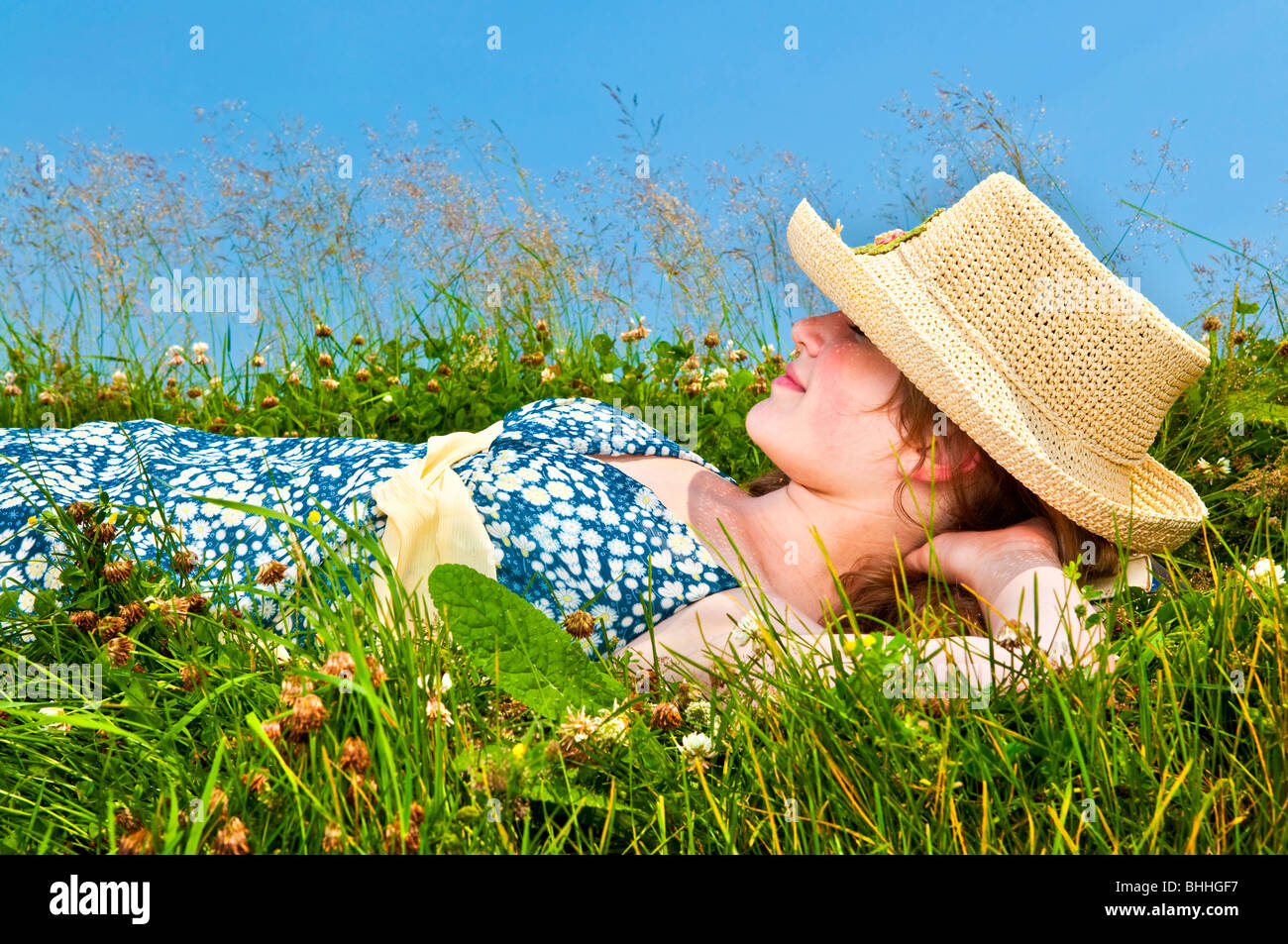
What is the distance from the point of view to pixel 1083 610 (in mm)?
2430

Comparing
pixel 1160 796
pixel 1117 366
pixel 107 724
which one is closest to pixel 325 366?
pixel 107 724

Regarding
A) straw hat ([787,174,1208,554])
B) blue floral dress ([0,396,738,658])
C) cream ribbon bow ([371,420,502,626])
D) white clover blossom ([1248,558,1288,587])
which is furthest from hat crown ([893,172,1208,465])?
cream ribbon bow ([371,420,502,626])

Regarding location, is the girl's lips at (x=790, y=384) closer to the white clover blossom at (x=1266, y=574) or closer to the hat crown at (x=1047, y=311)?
the hat crown at (x=1047, y=311)

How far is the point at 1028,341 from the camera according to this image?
3.01 m

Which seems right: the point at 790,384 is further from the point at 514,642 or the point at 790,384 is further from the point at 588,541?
the point at 514,642

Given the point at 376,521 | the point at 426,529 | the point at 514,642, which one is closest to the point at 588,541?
the point at 426,529

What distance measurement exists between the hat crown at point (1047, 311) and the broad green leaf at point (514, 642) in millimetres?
1539

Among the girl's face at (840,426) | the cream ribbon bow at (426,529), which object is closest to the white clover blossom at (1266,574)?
the girl's face at (840,426)

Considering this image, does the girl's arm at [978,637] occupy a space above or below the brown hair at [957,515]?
below

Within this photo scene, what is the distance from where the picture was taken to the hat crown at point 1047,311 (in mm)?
2982

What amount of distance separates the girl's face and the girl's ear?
36 millimetres
